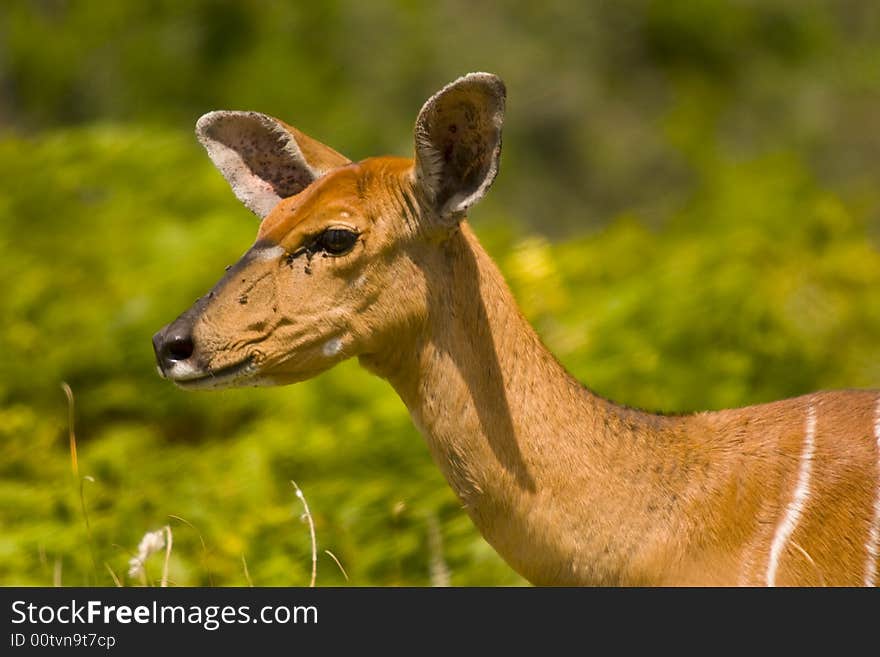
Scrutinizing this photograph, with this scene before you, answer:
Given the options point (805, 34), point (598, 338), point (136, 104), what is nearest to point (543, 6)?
point (805, 34)

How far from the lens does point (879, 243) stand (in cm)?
1335

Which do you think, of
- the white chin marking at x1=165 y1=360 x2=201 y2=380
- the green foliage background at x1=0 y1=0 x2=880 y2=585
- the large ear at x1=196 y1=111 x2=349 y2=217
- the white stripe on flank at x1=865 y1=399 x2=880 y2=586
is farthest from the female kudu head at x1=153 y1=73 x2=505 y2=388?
the white stripe on flank at x1=865 y1=399 x2=880 y2=586

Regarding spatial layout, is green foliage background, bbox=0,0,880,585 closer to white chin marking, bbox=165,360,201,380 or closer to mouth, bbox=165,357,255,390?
mouth, bbox=165,357,255,390

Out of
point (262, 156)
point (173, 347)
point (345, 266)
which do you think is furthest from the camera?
point (262, 156)

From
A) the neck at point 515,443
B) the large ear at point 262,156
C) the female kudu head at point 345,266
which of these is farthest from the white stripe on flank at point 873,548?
the large ear at point 262,156

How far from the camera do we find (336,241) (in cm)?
436

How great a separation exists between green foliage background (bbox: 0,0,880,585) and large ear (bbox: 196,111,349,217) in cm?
120

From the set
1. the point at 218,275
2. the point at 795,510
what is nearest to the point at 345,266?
the point at 795,510

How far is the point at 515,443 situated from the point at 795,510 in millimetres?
818

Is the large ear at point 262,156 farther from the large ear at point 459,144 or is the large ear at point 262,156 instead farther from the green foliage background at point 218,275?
the green foliage background at point 218,275

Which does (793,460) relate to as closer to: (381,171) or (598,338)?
(381,171)

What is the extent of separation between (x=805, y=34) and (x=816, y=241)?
11516 millimetres

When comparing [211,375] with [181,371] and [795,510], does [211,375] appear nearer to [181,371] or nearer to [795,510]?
[181,371]

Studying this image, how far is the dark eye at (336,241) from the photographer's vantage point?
4.36 meters
